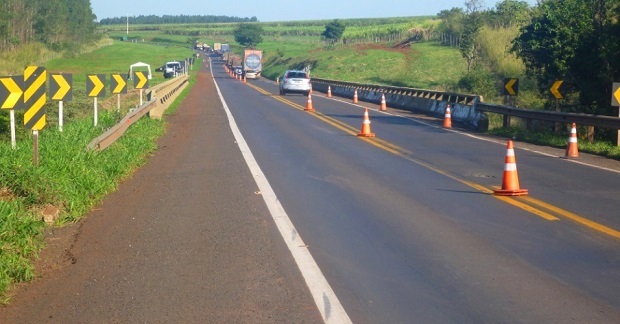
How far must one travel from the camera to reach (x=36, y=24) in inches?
3339

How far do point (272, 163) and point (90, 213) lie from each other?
5.62 metres

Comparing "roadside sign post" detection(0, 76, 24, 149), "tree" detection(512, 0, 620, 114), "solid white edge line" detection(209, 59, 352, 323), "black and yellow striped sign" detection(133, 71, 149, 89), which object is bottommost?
"solid white edge line" detection(209, 59, 352, 323)

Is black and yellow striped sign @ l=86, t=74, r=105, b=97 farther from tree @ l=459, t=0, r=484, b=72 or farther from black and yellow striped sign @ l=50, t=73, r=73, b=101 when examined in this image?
tree @ l=459, t=0, r=484, b=72

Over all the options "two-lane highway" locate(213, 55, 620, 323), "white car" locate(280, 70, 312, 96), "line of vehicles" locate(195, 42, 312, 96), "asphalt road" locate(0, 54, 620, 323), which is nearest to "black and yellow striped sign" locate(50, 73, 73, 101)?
"asphalt road" locate(0, 54, 620, 323)

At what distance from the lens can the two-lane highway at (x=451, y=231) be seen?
23.5 ft

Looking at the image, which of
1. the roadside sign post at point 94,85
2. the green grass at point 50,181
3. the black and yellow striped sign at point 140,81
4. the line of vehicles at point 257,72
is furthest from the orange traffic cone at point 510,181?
the line of vehicles at point 257,72

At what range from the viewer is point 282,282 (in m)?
7.79

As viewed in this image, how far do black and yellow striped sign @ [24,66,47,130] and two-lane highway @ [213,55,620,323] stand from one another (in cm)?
387

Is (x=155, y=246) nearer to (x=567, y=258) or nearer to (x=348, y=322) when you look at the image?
(x=348, y=322)

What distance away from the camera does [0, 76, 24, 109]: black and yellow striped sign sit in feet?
45.0

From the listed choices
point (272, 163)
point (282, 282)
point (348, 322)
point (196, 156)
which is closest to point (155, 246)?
point (282, 282)

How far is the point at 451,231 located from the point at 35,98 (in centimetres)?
737

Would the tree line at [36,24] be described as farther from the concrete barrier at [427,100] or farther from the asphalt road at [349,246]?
the asphalt road at [349,246]

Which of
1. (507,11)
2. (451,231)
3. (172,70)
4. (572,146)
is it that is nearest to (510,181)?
(451,231)
